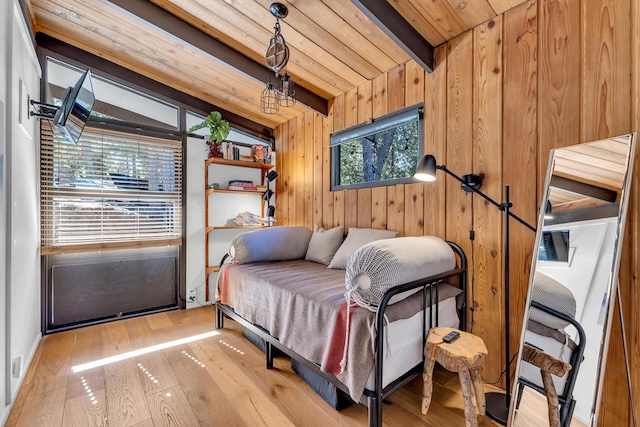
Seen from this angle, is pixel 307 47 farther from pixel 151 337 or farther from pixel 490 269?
pixel 151 337

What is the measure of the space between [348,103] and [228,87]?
1323 millimetres

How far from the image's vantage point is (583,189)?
52.4 inches

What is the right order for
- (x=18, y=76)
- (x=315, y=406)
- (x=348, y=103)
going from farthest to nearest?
1. (x=348, y=103)
2. (x=18, y=76)
3. (x=315, y=406)

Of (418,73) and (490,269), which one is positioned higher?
(418,73)

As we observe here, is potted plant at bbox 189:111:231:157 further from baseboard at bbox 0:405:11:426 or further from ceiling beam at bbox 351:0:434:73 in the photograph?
baseboard at bbox 0:405:11:426

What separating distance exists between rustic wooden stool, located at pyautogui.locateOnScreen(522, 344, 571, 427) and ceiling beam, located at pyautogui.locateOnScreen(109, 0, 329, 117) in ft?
8.59

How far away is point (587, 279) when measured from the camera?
1254 millimetres

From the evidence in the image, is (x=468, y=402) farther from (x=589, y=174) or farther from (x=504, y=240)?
(x=589, y=174)

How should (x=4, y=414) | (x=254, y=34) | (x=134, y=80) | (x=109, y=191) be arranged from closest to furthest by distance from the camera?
(x=4, y=414), (x=254, y=34), (x=109, y=191), (x=134, y=80)

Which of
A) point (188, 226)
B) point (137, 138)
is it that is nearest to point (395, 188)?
point (188, 226)

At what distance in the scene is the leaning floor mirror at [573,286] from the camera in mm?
1208

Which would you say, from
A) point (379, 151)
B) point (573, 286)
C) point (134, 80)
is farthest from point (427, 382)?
point (134, 80)

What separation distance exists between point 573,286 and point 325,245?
182cm

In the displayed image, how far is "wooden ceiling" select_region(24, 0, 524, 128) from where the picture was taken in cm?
189
